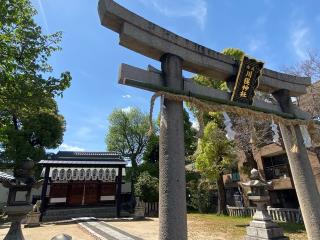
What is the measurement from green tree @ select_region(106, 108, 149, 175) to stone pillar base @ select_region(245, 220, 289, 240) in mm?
28533

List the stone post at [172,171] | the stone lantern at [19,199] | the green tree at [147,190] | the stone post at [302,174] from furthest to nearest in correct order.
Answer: the green tree at [147,190]
the stone lantern at [19,199]
the stone post at [302,174]
the stone post at [172,171]

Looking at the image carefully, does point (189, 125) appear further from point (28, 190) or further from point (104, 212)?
point (28, 190)

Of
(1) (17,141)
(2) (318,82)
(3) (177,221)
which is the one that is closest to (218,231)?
(3) (177,221)

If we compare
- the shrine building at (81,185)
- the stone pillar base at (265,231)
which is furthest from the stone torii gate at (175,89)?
the shrine building at (81,185)

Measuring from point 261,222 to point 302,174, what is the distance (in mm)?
3897

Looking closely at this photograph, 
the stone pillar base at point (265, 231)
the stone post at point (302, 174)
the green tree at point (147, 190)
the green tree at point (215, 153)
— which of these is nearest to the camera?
the stone post at point (302, 174)

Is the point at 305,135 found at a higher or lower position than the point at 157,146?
lower

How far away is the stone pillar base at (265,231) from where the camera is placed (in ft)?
29.0

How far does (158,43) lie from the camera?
5.03m

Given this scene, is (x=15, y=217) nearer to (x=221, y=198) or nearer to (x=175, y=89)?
(x=175, y=89)

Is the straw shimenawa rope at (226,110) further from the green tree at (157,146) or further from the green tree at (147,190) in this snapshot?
the green tree at (157,146)

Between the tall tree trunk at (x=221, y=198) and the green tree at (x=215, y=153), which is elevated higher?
the green tree at (x=215, y=153)

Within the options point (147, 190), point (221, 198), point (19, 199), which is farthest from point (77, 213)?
point (19, 199)

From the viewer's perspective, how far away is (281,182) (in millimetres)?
20516
